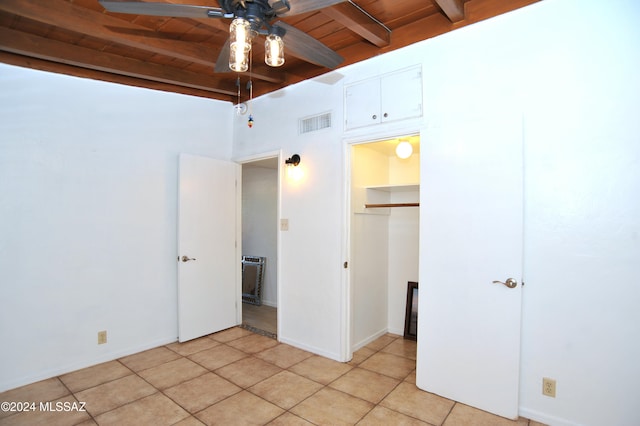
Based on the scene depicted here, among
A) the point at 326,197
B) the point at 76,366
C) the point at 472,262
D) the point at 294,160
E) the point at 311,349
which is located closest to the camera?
the point at 472,262

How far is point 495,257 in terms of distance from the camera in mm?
2291

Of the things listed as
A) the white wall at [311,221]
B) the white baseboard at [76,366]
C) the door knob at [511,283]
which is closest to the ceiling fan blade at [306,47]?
the white wall at [311,221]

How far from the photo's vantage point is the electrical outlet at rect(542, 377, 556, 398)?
2.14 m

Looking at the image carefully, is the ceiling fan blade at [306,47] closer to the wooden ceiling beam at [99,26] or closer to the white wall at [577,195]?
the white wall at [577,195]

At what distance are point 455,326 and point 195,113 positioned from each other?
3.51 metres

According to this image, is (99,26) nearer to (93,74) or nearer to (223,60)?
(93,74)

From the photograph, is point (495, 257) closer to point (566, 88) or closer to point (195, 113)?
point (566, 88)

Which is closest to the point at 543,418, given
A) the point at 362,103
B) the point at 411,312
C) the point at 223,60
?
the point at 411,312

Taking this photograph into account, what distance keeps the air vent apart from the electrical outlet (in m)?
2.65

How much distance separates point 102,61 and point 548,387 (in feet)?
14.4

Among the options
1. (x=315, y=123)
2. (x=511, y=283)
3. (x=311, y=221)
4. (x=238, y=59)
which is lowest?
(x=511, y=283)

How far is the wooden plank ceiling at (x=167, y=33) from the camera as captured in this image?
231 centimetres

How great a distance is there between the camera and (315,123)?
337 cm

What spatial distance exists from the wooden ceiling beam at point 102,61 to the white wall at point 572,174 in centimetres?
241
